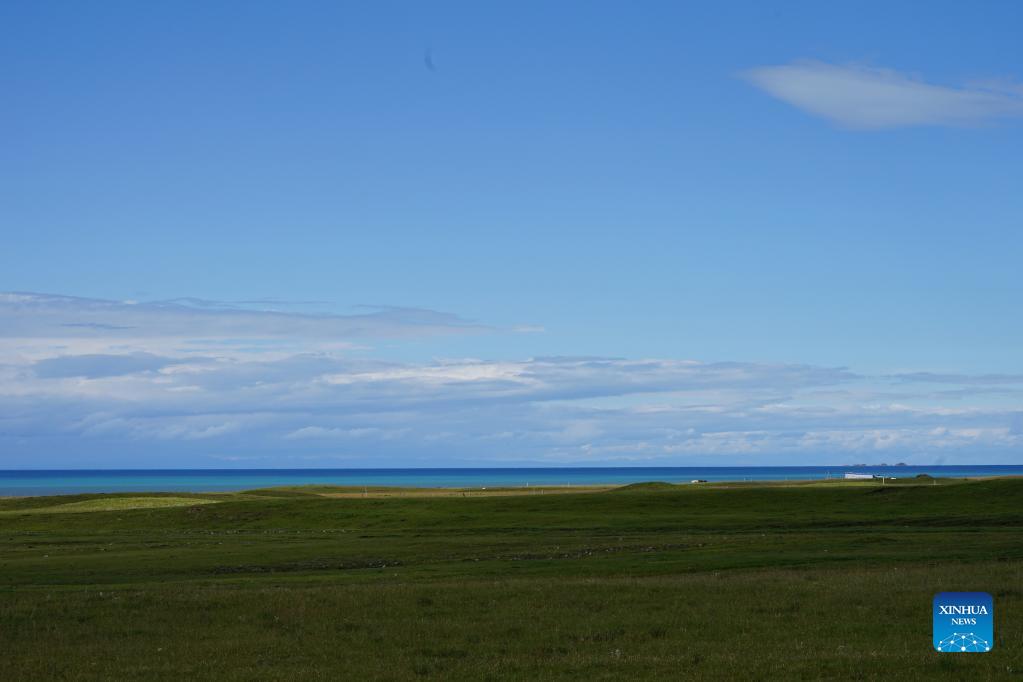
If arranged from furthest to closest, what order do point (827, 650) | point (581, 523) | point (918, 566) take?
point (581, 523) < point (918, 566) < point (827, 650)

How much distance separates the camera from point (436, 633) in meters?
27.8

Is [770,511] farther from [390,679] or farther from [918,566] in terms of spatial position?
[390,679]

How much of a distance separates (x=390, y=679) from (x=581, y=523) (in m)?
51.0

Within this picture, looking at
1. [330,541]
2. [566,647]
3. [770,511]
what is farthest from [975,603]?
[770,511]

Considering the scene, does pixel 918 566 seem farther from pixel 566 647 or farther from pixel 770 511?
pixel 770 511

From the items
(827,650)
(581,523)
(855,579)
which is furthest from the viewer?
(581,523)

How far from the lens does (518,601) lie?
32.7 meters

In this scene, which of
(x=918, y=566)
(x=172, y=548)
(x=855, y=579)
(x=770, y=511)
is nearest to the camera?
(x=855, y=579)

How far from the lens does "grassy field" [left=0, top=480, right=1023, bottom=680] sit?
23.6 metres

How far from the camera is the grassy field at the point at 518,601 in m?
A: 23.6

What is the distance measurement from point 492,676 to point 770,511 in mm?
63402

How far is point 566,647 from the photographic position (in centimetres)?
2562

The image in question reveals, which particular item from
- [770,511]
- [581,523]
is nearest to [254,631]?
[581,523]

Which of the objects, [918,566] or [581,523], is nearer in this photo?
[918,566]
